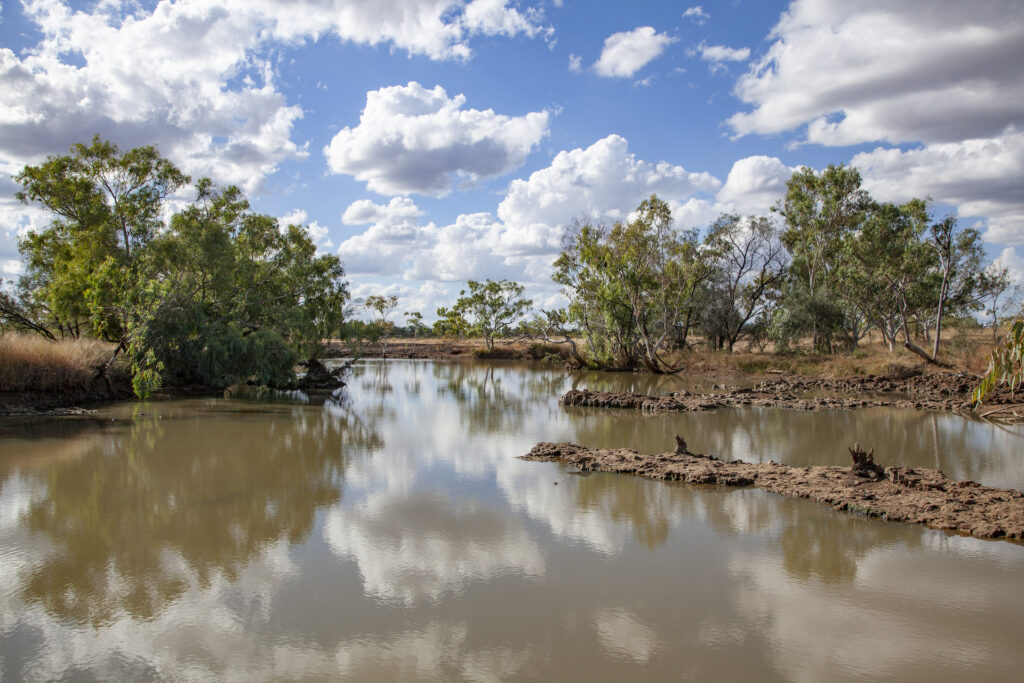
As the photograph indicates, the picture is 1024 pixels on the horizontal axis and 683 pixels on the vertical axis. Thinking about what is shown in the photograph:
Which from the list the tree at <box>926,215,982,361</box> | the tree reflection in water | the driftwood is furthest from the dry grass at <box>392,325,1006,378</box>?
the tree reflection in water

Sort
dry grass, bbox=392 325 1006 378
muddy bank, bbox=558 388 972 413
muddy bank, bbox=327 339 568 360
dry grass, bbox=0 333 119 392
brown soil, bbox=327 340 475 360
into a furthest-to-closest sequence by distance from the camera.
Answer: brown soil, bbox=327 340 475 360
muddy bank, bbox=327 339 568 360
dry grass, bbox=392 325 1006 378
muddy bank, bbox=558 388 972 413
dry grass, bbox=0 333 119 392

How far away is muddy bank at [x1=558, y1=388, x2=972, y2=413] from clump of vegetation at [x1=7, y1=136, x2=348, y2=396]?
1050cm

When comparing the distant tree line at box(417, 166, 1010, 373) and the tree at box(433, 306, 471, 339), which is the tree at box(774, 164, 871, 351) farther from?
the tree at box(433, 306, 471, 339)

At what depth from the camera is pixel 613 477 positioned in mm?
10281

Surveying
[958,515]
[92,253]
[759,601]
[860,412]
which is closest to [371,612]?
[759,601]

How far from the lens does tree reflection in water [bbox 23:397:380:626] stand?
6.09 metres

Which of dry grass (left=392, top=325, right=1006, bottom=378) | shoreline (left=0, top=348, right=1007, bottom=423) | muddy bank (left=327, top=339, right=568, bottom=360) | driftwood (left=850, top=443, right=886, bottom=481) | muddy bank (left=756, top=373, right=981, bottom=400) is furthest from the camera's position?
muddy bank (left=327, top=339, right=568, bottom=360)

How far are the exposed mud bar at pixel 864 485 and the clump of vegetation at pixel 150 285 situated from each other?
539 inches

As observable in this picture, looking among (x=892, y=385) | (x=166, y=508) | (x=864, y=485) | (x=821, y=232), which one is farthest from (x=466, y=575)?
(x=821, y=232)

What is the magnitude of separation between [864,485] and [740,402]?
1123 centimetres

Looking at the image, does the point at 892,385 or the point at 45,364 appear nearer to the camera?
the point at 45,364

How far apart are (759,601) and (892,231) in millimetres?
28739

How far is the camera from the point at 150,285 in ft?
63.2

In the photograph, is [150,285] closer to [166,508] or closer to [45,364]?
[45,364]
